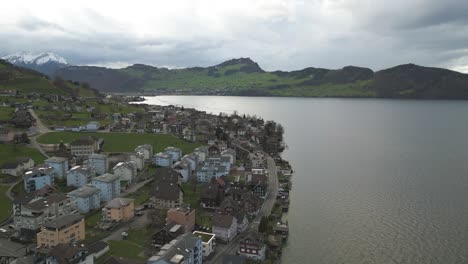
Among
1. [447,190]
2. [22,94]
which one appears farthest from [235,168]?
[22,94]

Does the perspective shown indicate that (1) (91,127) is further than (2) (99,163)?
Yes

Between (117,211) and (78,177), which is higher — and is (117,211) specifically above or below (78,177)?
below

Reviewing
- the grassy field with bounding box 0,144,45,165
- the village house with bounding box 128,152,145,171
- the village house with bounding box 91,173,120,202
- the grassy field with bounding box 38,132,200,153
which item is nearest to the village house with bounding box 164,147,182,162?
the village house with bounding box 128,152,145,171

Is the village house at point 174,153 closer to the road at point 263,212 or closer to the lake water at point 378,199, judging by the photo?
the road at point 263,212

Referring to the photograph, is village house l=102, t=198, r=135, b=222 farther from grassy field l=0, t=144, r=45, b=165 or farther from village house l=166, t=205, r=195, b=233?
grassy field l=0, t=144, r=45, b=165

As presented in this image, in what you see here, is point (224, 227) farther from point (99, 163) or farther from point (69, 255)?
point (99, 163)

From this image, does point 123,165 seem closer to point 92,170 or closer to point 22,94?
point 92,170

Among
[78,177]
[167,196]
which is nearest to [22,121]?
[78,177]

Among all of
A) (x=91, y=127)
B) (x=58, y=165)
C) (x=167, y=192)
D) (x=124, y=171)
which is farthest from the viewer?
(x=91, y=127)
